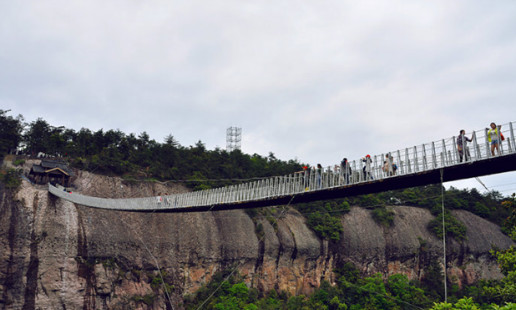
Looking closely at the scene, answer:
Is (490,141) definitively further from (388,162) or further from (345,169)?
(345,169)

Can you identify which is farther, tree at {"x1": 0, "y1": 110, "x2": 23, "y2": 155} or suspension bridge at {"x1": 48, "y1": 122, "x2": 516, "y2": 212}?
tree at {"x1": 0, "y1": 110, "x2": 23, "y2": 155}

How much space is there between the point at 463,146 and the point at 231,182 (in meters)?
26.5

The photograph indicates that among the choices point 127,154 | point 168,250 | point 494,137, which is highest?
point 127,154

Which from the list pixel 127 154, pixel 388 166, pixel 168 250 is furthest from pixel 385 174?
pixel 127 154

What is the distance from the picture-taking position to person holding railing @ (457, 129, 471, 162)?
14.0m

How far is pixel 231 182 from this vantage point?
1523 inches

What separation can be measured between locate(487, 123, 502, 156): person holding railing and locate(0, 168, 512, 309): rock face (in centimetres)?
2207

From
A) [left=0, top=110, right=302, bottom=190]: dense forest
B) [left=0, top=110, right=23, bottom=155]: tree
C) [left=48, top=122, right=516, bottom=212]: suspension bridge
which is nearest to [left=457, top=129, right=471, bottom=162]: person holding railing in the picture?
[left=48, top=122, right=516, bottom=212]: suspension bridge

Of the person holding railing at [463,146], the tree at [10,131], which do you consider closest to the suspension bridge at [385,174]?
the person holding railing at [463,146]

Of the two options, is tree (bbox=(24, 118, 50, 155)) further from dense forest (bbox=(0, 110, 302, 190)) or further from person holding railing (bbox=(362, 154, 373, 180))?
person holding railing (bbox=(362, 154, 373, 180))

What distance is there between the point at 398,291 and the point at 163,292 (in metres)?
18.6

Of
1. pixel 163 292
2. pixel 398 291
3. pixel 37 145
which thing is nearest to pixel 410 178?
pixel 163 292

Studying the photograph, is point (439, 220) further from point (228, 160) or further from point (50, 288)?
point (50, 288)

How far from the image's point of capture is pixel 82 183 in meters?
30.1
